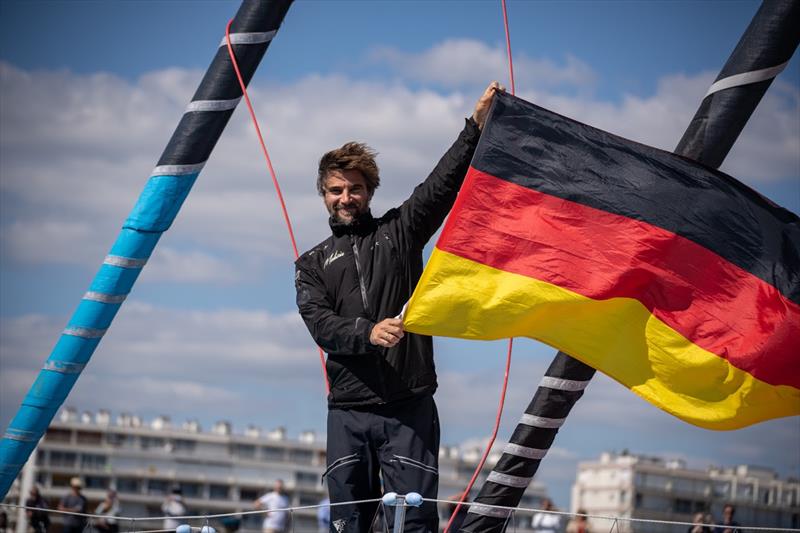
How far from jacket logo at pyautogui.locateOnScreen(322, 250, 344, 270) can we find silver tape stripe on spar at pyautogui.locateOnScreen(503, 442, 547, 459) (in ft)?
7.46

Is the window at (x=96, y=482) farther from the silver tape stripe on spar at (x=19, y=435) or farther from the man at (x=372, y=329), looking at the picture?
the man at (x=372, y=329)

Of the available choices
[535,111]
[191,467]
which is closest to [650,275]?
[535,111]

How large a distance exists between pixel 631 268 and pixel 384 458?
171cm

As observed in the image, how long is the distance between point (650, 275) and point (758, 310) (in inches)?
23.6

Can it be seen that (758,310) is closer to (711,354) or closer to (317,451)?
(711,354)

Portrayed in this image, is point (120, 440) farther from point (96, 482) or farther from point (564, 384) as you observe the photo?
point (564, 384)

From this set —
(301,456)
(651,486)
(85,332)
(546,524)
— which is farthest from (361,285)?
(301,456)

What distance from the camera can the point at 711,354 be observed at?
6.45 meters

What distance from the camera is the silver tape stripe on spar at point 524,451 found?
7828mm

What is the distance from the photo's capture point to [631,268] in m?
6.55

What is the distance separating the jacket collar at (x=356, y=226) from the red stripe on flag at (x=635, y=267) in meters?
0.42

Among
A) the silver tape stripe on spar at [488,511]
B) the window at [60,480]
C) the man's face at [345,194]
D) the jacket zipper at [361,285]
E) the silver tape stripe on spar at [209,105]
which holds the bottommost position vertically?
the silver tape stripe on spar at [488,511]

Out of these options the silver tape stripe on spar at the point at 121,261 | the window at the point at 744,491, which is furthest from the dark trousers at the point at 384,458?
the window at the point at 744,491

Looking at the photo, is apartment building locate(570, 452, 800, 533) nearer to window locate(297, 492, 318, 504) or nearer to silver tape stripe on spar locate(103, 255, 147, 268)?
window locate(297, 492, 318, 504)
